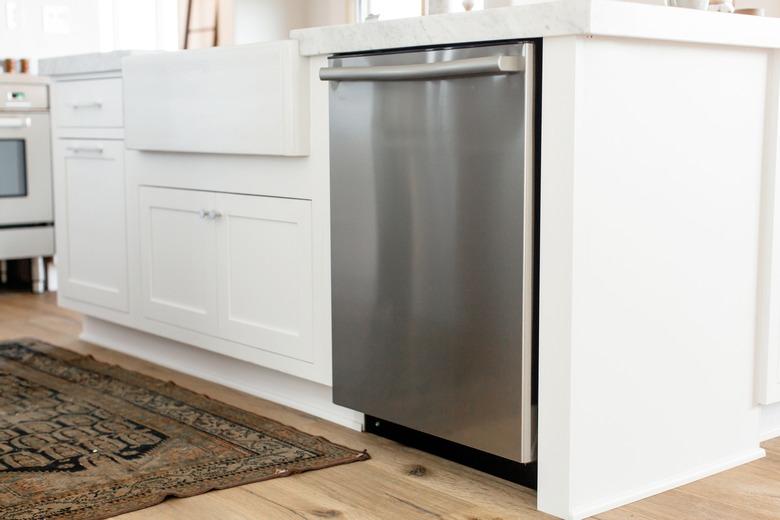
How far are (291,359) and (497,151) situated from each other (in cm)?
94

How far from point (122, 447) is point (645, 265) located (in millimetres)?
1241

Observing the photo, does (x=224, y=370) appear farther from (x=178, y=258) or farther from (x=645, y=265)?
(x=645, y=265)

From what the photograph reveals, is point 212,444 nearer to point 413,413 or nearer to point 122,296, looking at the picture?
point 413,413

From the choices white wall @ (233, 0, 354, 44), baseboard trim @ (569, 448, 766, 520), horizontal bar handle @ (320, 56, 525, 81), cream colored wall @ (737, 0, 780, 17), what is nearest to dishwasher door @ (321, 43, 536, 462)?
horizontal bar handle @ (320, 56, 525, 81)

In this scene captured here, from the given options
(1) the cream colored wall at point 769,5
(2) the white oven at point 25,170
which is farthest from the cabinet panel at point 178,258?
(2) the white oven at point 25,170

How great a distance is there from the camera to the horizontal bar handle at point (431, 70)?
189 centimetres

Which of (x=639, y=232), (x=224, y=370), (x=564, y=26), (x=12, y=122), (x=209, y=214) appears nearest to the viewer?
(x=564, y=26)

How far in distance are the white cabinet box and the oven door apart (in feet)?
5.36

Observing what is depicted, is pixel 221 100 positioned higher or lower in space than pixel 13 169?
higher

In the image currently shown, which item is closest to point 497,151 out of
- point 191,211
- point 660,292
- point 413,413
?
point 660,292

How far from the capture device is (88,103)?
3.38 m

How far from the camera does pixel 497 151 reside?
1.95 metres

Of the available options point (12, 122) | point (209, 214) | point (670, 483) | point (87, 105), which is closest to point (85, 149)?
point (87, 105)

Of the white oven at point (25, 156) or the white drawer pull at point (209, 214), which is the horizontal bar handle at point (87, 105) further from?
the white oven at point (25, 156)
